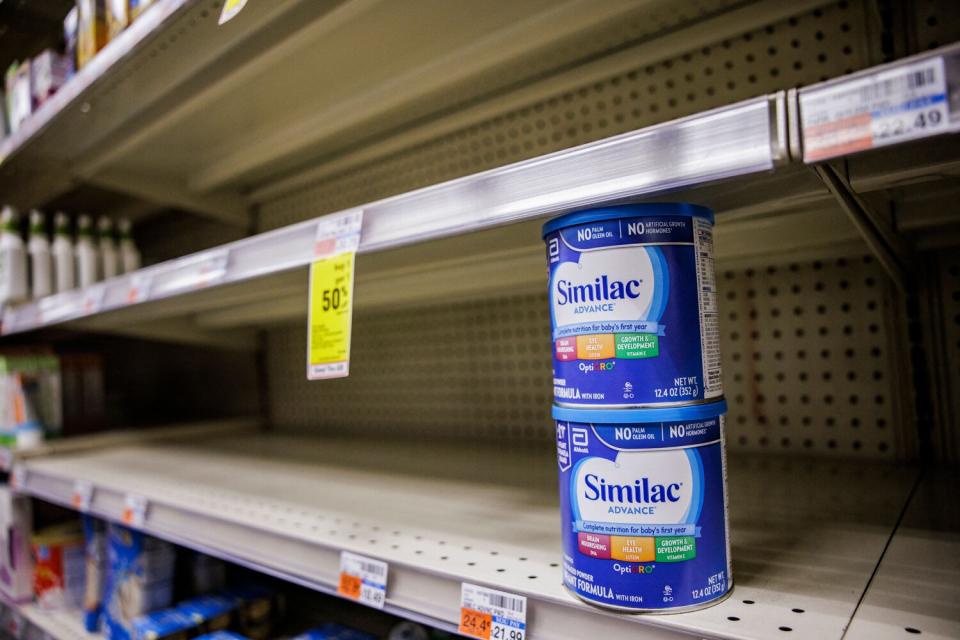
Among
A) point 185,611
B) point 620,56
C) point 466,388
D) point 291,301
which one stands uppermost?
point 620,56

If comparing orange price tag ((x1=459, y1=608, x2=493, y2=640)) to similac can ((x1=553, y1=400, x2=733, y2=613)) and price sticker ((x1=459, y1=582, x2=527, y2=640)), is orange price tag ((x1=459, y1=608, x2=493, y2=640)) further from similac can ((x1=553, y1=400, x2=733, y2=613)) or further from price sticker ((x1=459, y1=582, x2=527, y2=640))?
similac can ((x1=553, y1=400, x2=733, y2=613))

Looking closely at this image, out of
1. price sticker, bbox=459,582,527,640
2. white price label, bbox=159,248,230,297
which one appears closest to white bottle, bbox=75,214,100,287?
white price label, bbox=159,248,230,297

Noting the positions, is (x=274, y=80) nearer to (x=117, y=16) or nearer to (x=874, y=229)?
(x=117, y=16)

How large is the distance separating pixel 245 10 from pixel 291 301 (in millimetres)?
756

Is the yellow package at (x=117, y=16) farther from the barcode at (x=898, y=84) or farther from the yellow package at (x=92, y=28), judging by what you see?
the barcode at (x=898, y=84)

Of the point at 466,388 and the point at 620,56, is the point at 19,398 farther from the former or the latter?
the point at 620,56

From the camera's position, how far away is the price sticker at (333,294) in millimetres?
813

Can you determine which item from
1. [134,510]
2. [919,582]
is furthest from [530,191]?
[134,510]

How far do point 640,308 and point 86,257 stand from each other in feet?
6.55

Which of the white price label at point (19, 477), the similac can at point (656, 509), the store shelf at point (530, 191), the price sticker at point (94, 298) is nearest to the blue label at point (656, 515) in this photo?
the similac can at point (656, 509)

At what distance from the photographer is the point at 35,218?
6.38ft

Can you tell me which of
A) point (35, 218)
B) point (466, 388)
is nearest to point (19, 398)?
point (35, 218)

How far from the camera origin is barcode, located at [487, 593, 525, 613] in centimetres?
64

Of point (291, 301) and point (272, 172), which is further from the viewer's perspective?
point (272, 172)
